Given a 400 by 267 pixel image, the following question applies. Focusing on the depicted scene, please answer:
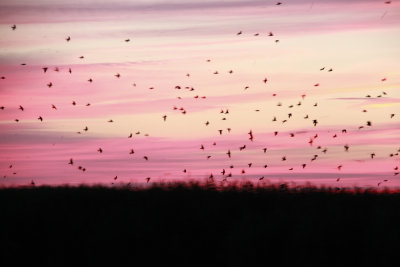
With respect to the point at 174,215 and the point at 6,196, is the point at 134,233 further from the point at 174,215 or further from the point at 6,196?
the point at 6,196

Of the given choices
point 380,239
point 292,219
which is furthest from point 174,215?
point 380,239

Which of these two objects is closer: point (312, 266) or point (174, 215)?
point (312, 266)

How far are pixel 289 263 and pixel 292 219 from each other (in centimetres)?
274

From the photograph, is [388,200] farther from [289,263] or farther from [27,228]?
[27,228]

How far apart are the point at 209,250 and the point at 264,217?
10.1 ft

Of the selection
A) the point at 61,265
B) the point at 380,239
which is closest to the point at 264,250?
the point at 380,239

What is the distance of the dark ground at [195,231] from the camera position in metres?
37.3

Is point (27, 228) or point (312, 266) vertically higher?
point (27, 228)

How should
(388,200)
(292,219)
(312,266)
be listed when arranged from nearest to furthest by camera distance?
1. (312,266)
2. (292,219)
3. (388,200)

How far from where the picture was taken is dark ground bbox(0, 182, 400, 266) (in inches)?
1468

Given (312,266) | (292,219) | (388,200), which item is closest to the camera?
(312,266)

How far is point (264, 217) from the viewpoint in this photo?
40094 millimetres

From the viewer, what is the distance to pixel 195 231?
130 ft

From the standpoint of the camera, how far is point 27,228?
131ft
